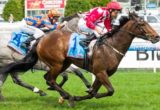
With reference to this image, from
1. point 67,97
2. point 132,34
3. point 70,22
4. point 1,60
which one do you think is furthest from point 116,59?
point 1,60

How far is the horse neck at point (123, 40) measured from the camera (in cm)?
907

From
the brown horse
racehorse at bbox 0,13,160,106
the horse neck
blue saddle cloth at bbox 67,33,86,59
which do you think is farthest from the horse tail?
the horse neck

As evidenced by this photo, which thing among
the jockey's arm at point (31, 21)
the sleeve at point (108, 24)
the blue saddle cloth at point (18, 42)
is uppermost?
the sleeve at point (108, 24)

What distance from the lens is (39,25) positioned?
34.9 feet

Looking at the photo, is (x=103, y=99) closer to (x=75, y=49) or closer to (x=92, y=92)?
(x=92, y=92)

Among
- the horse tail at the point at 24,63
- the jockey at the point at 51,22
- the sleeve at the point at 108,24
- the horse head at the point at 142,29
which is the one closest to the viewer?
the horse head at the point at 142,29

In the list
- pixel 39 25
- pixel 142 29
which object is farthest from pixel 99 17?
pixel 39 25

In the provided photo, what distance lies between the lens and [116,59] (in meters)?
8.96

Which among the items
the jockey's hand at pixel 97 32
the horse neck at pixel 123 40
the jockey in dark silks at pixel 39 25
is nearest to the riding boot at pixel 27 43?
the jockey in dark silks at pixel 39 25

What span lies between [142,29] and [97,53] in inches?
33.2

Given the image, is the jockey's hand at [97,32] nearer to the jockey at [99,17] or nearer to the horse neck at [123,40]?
the jockey at [99,17]

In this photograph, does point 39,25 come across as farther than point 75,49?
Yes

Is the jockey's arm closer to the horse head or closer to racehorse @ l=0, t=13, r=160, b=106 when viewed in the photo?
racehorse @ l=0, t=13, r=160, b=106

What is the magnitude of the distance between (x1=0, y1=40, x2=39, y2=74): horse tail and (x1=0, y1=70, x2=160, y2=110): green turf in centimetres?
59
